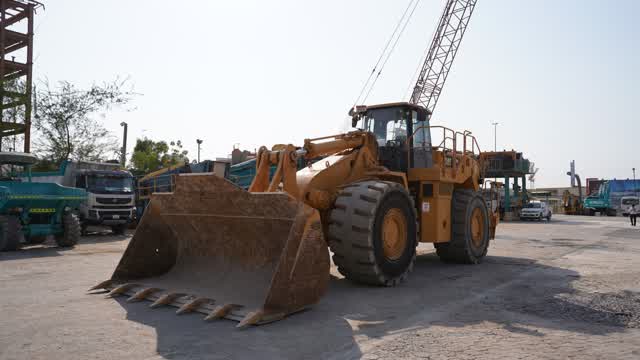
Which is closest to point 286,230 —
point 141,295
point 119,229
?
point 141,295

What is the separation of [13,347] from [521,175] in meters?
43.3

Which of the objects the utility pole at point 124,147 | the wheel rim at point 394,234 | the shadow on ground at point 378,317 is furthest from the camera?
the utility pole at point 124,147

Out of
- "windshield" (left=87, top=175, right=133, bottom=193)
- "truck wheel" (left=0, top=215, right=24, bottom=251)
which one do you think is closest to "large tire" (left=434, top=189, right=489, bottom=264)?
"truck wheel" (left=0, top=215, right=24, bottom=251)

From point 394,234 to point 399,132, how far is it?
2.65 meters

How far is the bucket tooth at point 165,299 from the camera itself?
19.9 ft

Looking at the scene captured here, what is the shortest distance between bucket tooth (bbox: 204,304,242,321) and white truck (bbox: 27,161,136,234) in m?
13.9

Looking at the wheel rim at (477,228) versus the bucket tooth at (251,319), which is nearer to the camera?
the bucket tooth at (251,319)

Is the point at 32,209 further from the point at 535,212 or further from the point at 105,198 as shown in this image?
the point at 535,212

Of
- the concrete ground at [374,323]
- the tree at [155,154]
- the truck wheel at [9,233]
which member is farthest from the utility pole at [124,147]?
the concrete ground at [374,323]

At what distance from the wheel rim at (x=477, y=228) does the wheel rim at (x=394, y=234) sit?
10.5 feet

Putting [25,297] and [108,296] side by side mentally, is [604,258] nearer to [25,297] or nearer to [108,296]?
[108,296]

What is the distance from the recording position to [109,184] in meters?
18.3

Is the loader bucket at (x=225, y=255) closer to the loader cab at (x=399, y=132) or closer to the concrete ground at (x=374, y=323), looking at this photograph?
the concrete ground at (x=374, y=323)

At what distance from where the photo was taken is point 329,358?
4.25m
